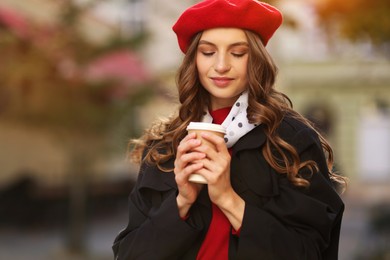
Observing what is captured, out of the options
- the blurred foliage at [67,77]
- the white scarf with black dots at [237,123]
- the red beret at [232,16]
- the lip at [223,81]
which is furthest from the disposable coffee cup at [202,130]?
the blurred foliage at [67,77]

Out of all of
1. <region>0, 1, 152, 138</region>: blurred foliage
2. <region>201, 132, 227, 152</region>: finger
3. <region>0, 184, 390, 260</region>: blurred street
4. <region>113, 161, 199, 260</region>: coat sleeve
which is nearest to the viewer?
<region>201, 132, 227, 152</region>: finger

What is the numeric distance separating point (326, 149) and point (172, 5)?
67.8ft

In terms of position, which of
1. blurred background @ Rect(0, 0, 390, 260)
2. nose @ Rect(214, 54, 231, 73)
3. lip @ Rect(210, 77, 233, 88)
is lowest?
lip @ Rect(210, 77, 233, 88)

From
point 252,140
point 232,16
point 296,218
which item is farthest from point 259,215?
point 232,16

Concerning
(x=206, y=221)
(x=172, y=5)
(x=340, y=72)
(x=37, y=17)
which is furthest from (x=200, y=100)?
(x=340, y=72)

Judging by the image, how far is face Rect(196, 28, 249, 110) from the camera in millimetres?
2197

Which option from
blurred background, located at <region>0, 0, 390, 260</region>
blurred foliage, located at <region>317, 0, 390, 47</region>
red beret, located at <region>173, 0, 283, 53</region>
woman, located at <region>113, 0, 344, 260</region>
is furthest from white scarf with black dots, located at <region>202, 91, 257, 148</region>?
blurred foliage, located at <region>317, 0, 390, 47</region>

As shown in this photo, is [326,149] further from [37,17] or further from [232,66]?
[37,17]

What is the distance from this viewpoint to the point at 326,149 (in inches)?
90.7

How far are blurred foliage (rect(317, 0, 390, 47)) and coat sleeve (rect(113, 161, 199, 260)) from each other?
6391mm

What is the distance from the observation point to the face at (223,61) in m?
2.20

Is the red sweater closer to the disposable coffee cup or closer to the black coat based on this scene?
the black coat

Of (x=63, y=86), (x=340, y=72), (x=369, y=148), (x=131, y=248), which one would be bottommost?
(x=131, y=248)

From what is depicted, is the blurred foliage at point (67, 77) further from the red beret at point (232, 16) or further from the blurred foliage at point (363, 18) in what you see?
the red beret at point (232, 16)
